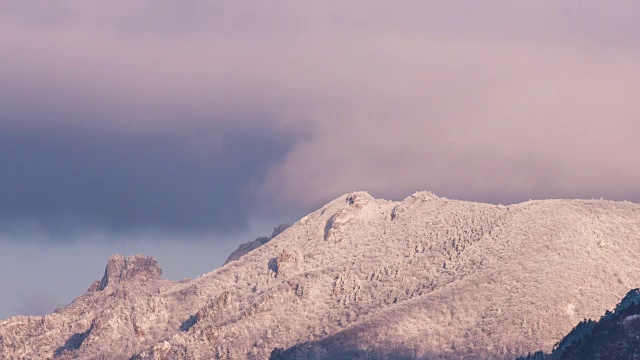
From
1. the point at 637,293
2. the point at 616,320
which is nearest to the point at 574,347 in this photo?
the point at 616,320

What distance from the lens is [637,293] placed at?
647ft

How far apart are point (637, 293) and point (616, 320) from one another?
56.5 ft

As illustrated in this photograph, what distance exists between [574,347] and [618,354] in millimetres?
9395

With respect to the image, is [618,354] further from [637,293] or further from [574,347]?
[637,293]

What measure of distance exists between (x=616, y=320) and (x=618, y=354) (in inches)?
393

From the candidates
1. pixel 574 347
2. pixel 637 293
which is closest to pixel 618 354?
pixel 574 347

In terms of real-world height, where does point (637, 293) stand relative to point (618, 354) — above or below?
above

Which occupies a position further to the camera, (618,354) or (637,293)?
(637,293)

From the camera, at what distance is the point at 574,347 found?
181 meters

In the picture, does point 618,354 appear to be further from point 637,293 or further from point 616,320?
point 637,293

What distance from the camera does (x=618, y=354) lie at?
172 m

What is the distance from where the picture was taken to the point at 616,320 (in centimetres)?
18150

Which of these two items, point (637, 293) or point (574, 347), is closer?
point (574, 347)
